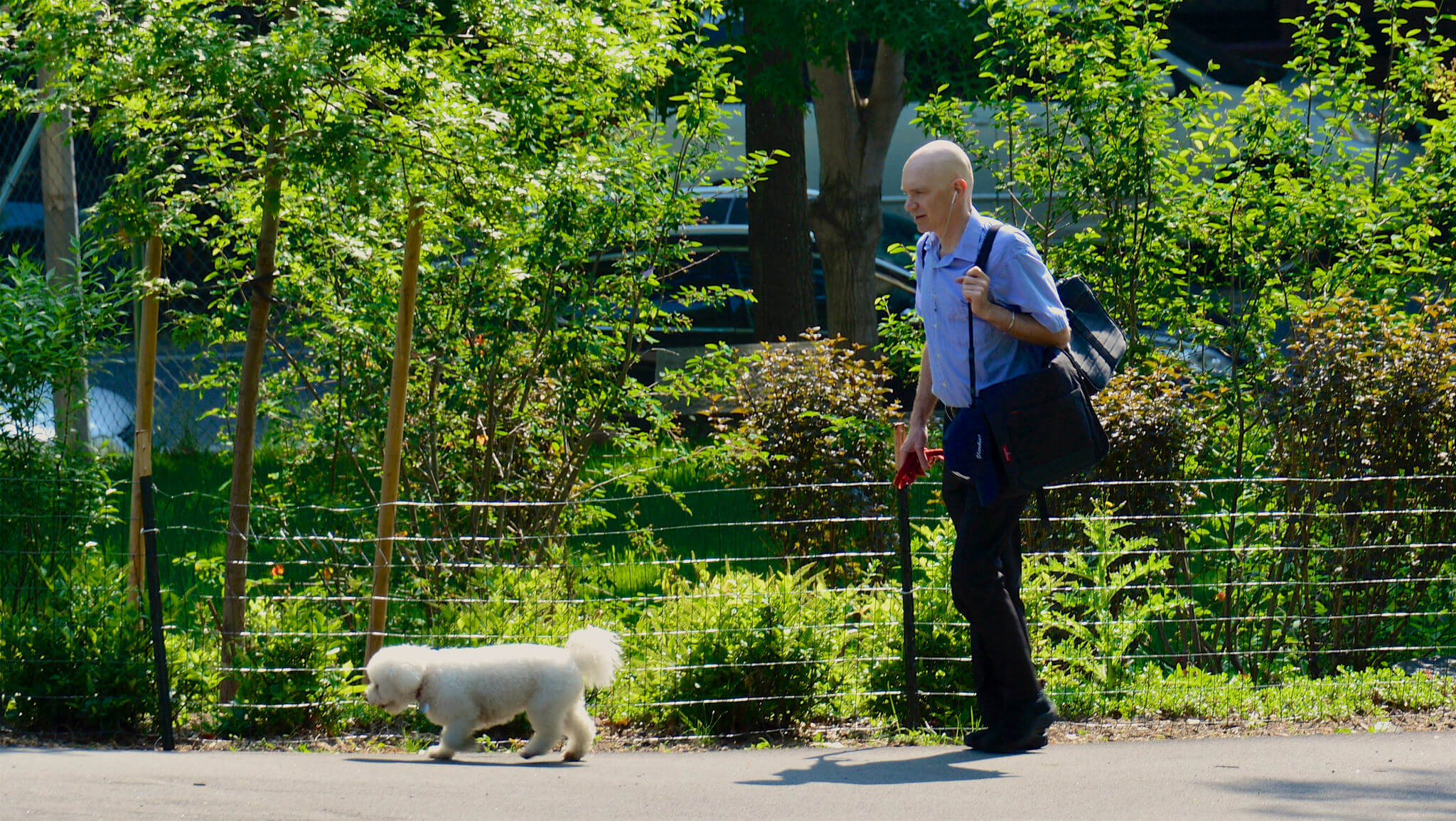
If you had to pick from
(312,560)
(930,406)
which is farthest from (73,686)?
(930,406)

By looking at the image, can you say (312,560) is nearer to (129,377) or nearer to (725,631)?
(725,631)

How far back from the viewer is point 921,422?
17.2ft

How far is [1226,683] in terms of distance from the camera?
240 inches

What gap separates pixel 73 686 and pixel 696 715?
249 centimetres

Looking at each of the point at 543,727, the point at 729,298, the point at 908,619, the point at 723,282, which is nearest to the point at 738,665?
the point at 908,619

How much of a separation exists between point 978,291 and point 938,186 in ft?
1.44

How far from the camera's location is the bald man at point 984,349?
192 inches

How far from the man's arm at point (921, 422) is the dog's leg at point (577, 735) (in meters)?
1.49

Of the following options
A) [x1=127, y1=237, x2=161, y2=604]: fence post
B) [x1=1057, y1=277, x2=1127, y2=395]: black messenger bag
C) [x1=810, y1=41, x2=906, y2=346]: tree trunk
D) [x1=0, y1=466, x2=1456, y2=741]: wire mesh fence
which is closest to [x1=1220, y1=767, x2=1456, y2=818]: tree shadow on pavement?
[x1=0, y1=466, x2=1456, y2=741]: wire mesh fence

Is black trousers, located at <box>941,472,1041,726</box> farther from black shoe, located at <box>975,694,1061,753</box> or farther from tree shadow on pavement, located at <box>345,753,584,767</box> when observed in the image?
tree shadow on pavement, located at <box>345,753,584,767</box>

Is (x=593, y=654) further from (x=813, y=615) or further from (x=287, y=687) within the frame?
(x=287, y=687)

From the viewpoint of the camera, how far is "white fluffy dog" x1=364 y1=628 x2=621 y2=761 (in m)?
5.21

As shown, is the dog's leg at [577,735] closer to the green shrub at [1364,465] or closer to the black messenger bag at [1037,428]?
the black messenger bag at [1037,428]

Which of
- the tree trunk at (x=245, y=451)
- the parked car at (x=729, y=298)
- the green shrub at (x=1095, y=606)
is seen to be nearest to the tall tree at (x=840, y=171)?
the parked car at (x=729, y=298)
